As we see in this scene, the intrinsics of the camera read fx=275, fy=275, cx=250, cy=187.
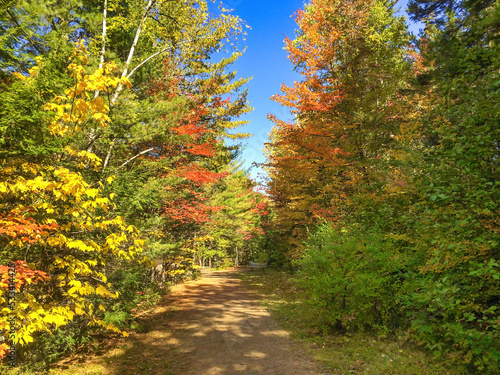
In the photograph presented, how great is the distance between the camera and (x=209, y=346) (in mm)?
7566

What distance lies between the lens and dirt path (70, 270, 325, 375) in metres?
6.18

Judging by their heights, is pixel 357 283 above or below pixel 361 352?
above

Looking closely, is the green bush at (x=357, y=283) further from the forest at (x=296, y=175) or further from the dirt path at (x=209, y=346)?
the dirt path at (x=209, y=346)

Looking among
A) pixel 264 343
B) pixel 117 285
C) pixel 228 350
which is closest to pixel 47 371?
pixel 117 285

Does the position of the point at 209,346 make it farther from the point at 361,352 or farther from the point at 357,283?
the point at 357,283

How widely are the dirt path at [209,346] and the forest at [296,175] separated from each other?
101 cm

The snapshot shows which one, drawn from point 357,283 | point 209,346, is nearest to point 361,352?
point 357,283

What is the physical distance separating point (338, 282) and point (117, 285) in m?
5.73

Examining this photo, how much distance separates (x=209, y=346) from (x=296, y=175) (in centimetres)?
949

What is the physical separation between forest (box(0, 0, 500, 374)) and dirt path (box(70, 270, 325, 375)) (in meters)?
1.01

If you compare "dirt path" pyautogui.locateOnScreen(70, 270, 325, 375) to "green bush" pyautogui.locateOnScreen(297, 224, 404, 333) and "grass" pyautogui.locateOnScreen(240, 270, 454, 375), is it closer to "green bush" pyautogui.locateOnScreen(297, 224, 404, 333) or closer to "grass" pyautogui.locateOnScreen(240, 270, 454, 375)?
"grass" pyautogui.locateOnScreen(240, 270, 454, 375)

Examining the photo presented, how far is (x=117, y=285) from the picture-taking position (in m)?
7.16

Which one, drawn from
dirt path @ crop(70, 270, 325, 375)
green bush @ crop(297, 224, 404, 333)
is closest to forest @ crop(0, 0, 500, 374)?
green bush @ crop(297, 224, 404, 333)

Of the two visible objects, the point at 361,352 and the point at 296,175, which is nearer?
the point at 361,352
